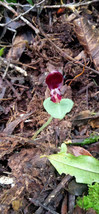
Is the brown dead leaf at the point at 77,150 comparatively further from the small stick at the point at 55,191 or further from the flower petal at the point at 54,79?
the flower petal at the point at 54,79

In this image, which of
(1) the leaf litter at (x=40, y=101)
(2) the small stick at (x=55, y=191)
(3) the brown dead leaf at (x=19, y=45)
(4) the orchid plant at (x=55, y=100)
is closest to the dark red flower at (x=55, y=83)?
(4) the orchid plant at (x=55, y=100)

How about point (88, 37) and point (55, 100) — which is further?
point (88, 37)

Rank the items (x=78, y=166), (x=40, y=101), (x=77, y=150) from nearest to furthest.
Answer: (x=78, y=166) → (x=77, y=150) → (x=40, y=101)

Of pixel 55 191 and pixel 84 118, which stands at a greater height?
pixel 84 118

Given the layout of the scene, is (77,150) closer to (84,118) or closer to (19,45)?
(84,118)

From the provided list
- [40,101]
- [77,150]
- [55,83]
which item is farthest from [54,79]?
[77,150]

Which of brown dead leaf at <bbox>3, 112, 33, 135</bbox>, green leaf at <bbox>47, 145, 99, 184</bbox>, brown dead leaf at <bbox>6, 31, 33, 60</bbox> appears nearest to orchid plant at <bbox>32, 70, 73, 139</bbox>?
green leaf at <bbox>47, 145, 99, 184</bbox>

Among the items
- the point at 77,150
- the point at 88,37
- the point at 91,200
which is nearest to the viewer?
the point at 91,200

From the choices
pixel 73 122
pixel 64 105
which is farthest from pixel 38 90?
pixel 64 105

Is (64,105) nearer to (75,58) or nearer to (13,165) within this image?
(13,165)
